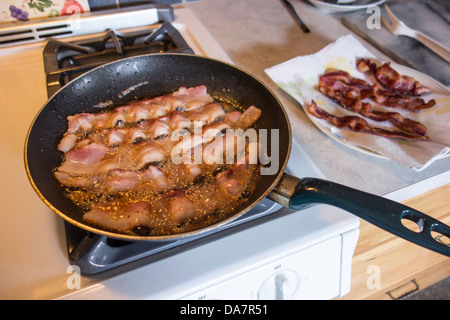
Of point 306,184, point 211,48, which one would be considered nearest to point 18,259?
point 306,184

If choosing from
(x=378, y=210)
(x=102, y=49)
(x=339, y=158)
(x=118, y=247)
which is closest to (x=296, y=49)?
(x=339, y=158)

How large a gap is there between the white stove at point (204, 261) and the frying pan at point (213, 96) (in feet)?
0.21

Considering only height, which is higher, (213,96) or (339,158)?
(213,96)

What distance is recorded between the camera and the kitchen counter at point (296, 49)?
0.79 m

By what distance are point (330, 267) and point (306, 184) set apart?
203 millimetres

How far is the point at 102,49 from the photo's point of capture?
41.7 inches

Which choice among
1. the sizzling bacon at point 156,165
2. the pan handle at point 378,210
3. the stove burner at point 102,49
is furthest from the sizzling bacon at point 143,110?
the pan handle at point 378,210

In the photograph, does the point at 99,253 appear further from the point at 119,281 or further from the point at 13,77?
the point at 13,77

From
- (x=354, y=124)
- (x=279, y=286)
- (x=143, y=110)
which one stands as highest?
(x=143, y=110)

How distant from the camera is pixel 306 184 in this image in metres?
0.59

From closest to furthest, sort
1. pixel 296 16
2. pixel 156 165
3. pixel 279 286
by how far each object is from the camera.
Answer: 1. pixel 279 286
2. pixel 156 165
3. pixel 296 16

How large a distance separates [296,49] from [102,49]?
0.65 meters

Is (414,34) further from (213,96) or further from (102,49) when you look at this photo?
(102,49)

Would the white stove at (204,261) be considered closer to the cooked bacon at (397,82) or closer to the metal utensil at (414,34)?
the cooked bacon at (397,82)
